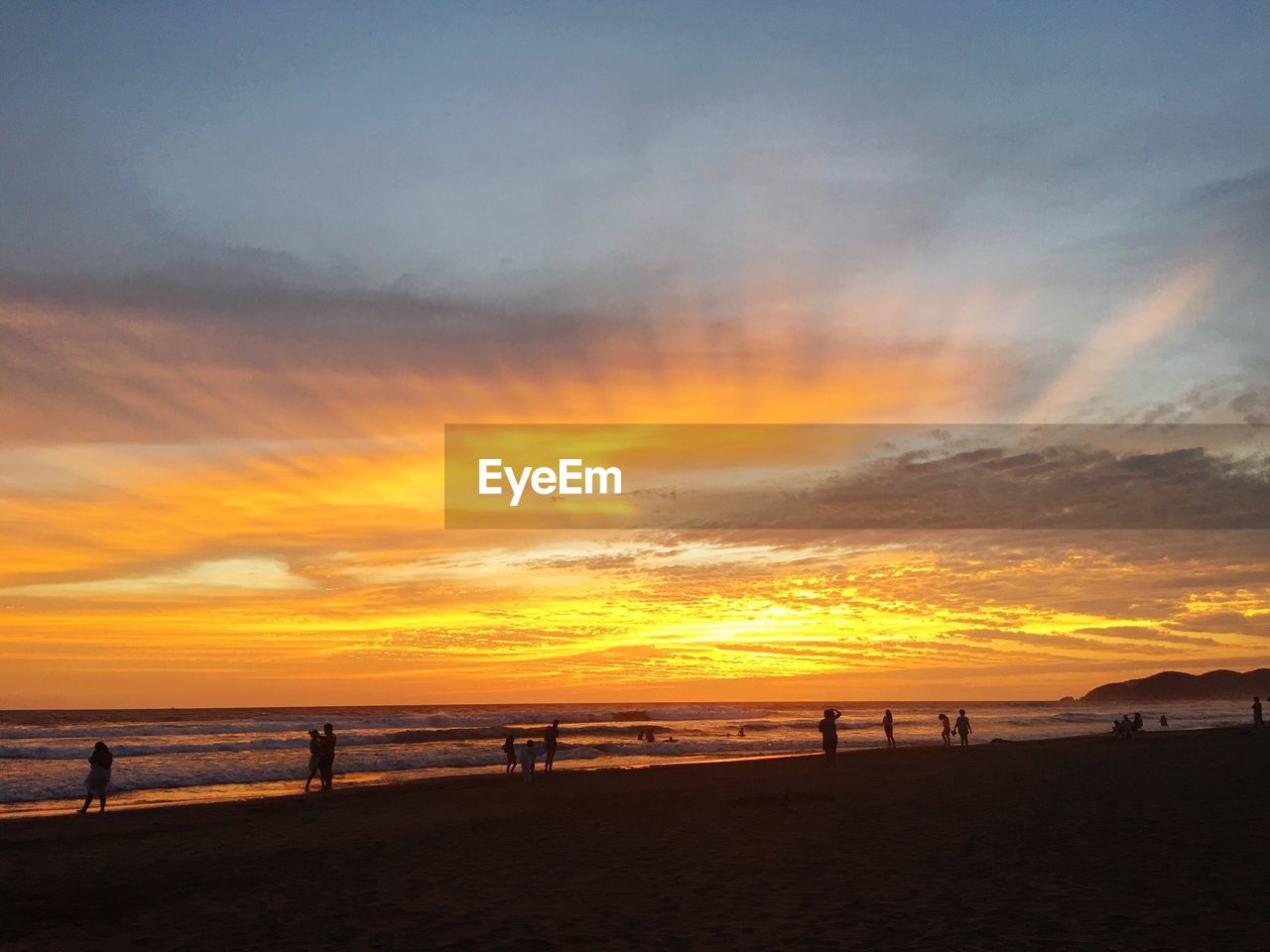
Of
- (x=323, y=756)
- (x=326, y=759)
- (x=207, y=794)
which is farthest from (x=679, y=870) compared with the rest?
(x=207, y=794)

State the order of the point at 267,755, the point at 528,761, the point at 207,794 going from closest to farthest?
the point at 528,761 → the point at 207,794 → the point at 267,755

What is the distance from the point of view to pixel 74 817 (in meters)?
24.7

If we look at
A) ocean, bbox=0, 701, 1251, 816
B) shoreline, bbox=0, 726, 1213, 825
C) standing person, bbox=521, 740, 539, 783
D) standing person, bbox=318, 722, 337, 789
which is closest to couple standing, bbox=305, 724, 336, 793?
standing person, bbox=318, 722, 337, 789

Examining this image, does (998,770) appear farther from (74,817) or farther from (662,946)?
(74,817)

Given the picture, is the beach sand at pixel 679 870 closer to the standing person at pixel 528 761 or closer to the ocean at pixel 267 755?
the standing person at pixel 528 761

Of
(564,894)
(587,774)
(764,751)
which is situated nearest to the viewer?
(564,894)

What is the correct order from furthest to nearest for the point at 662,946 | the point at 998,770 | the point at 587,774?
the point at 587,774 < the point at 998,770 < the point at 662,946

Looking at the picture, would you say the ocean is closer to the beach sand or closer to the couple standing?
the couple standing

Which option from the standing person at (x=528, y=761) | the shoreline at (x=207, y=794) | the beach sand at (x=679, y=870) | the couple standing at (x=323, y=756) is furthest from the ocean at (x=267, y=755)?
the beach sand at (x=679, y=870)

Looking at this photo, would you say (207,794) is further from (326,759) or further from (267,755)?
(267,755)

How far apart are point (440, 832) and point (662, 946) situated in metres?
10.8

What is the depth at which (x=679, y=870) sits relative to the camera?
14594mm

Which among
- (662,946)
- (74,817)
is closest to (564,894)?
(662,946)

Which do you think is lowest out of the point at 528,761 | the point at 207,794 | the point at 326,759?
the point at 207,794
